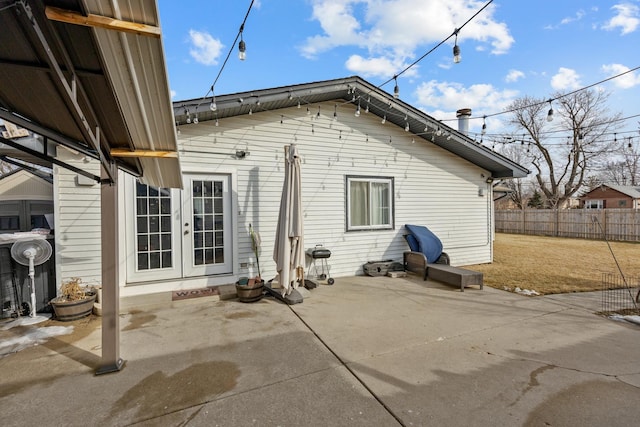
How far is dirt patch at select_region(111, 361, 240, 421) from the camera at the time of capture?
213 cm

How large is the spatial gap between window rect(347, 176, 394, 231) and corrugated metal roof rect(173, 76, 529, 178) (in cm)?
152

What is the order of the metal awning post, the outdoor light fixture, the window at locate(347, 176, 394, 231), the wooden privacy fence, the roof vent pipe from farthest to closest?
the wooden privacy fence
the roof vent pipe
the window at locate(347, 176, 394, 231)
the outdoor light fixture
the metal awning post

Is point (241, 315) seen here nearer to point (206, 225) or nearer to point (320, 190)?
point (206, 225)

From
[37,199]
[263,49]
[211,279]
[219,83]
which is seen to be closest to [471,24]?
[263,49]

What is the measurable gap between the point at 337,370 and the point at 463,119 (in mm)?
8073

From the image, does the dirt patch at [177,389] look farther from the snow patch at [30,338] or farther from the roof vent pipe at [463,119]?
the roof vent pipe at [463,119]

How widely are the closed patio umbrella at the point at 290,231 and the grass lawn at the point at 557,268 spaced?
402 centimetres

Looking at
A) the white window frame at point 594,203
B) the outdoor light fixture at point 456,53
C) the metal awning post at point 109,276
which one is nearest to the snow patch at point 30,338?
the metal awning post at point 109,276

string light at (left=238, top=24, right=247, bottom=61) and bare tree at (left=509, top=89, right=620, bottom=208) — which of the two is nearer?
string light at (left=238, top=24, right=247, bottom=61)

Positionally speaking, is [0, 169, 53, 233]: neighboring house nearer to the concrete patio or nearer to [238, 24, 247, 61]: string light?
the concrete patio

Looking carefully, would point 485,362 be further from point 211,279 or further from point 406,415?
point 211,279

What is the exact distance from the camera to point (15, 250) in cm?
372

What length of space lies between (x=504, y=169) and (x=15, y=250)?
9659 mm

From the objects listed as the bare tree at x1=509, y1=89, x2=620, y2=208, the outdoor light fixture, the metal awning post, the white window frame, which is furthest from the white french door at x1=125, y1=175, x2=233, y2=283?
the white window frame
